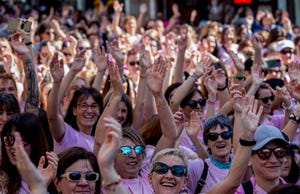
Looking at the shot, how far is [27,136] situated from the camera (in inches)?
219

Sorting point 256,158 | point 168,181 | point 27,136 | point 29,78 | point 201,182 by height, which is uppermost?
point 29,78

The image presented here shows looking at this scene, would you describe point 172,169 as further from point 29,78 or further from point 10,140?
point 29,78

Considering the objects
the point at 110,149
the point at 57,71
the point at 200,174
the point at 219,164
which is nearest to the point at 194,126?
the point at 219,164

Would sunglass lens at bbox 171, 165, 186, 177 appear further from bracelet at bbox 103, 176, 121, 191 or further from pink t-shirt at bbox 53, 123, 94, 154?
pink t-shirt at bbox 53, 123, 94, 154

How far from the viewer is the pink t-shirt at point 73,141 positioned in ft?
21.9

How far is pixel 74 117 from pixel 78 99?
0.17 m

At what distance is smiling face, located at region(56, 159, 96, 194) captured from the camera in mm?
5043

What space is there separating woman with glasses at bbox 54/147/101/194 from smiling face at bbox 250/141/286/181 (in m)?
0.96

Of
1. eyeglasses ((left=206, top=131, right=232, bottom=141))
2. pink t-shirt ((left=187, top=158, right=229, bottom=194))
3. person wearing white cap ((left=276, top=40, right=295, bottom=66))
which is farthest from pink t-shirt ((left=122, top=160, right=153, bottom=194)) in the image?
person wearing white cap ((left=276, top=40, right=295, bottom=66))

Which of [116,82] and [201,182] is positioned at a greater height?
[116,82]

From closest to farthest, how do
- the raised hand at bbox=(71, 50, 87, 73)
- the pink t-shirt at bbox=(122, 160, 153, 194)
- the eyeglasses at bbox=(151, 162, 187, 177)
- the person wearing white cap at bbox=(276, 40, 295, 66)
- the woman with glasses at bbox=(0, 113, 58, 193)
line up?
the eyeglasses at bbox=(151, 162, 187, 177) < the woman with glasses at bbox=(0, 113, 58, 193) < the pink t-shirt at bbox=(122, 160, 153, 194) < the raised hand at bbox=(71, 50, 87, 73) < the person wearing white cap at bbox=(276, 40, 295, 66)

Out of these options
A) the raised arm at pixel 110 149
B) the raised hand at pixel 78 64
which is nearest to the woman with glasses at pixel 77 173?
the raised arm at pixel 110 149

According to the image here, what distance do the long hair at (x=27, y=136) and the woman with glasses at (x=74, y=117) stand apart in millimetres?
1009

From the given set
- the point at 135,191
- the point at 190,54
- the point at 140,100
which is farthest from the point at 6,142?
the point at 190,54
